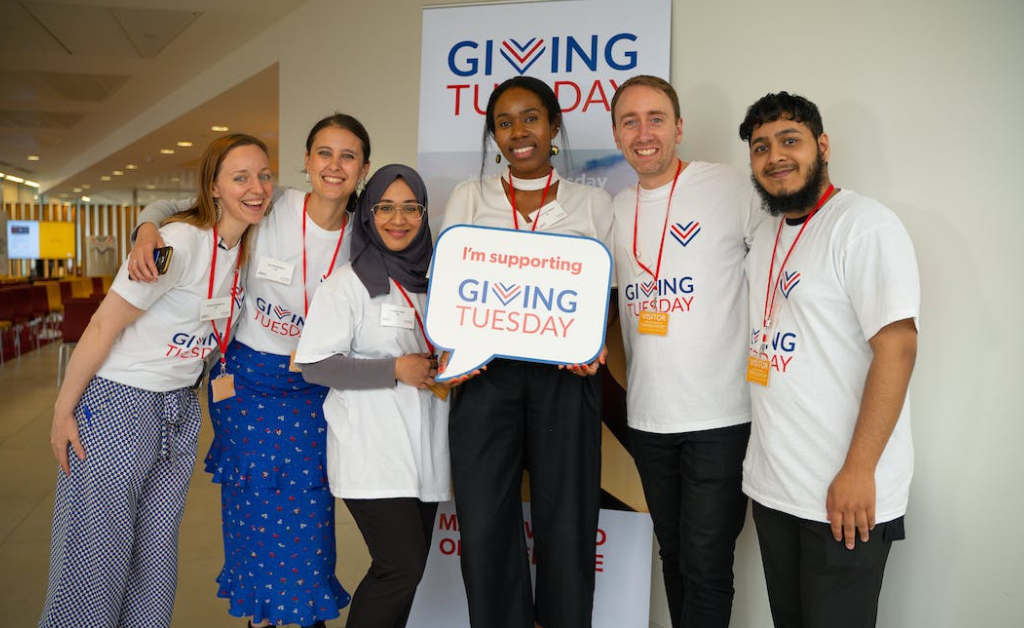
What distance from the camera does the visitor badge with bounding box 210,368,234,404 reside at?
225 centimetres

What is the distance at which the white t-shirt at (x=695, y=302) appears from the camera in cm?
208

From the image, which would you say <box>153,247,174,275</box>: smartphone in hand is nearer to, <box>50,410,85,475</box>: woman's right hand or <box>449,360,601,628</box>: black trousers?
<box>50,410,85,475</box>: woman's right hand

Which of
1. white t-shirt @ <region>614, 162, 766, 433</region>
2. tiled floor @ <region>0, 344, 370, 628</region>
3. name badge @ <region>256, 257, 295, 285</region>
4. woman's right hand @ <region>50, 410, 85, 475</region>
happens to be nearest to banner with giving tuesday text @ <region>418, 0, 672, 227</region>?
white t-shirt @ <region>614, 162, 766, 433</region>

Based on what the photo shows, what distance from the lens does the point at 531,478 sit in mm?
2152

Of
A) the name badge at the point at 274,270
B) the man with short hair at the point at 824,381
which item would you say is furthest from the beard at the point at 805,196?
the name badge at the point at 274,270

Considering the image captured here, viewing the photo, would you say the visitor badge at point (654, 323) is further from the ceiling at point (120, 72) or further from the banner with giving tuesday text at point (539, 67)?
the ceiling at point (120, 72)

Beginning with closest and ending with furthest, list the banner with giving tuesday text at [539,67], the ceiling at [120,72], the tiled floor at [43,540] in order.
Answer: the banner with giving tuesday text at [539,67], the tiled floor at [43,540], the ceiling at [120,72]

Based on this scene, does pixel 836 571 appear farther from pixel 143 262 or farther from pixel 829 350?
pixel 143 262

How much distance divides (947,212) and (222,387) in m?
2.31

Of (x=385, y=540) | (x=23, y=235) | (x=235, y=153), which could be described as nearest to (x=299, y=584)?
(x=385, y=540)

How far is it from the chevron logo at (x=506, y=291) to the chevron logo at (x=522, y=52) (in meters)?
1.27

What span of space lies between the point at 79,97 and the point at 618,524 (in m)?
8.17

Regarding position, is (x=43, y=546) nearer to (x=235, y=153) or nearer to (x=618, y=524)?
(x=235, y=153)

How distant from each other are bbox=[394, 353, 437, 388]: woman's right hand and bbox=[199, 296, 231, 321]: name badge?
590 millimetres
